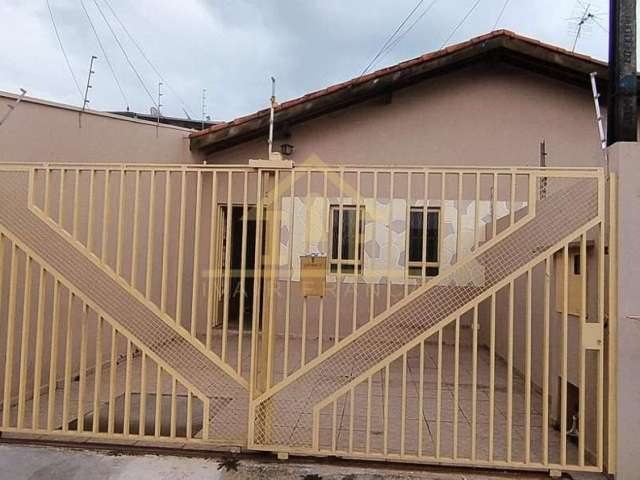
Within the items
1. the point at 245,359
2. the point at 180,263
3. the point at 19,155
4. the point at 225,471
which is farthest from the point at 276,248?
the point at 245,359

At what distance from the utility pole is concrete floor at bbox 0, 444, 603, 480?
2.42 m

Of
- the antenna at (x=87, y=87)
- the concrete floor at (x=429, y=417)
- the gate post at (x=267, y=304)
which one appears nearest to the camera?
the gate post at (x=267, y=304)

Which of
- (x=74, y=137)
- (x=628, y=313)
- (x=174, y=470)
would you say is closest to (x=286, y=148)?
(x=74, y=137)

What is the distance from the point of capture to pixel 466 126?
25.5ft

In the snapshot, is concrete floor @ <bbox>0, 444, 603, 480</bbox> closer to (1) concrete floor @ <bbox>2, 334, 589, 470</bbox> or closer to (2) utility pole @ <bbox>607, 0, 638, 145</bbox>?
(1) concrete floor @ <bbox>2, 334, 589, 470</bbox>

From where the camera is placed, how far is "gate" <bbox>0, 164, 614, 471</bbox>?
10.6ft

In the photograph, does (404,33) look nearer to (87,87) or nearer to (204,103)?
(87,87)

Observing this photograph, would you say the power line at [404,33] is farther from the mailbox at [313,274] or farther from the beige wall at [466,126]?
the mailbox at [313,274]

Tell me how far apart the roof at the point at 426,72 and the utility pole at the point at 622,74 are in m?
4.04

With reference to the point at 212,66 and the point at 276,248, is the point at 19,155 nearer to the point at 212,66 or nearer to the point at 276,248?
the point at 276,248

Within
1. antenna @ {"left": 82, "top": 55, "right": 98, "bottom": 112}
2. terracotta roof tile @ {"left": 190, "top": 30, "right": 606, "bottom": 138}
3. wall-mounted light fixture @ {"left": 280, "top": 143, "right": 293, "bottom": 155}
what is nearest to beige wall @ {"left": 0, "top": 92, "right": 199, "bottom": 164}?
antenna @ {"left": 82, "top": 55, "right": 98, "bottom": 112}

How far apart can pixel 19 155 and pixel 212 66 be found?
6.92 metres

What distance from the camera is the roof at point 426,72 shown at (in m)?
7.06

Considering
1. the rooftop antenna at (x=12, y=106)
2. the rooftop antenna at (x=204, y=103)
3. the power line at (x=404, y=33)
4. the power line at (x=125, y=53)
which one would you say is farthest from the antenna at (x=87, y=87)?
the rooftop antenna at (x=204, y=103)
